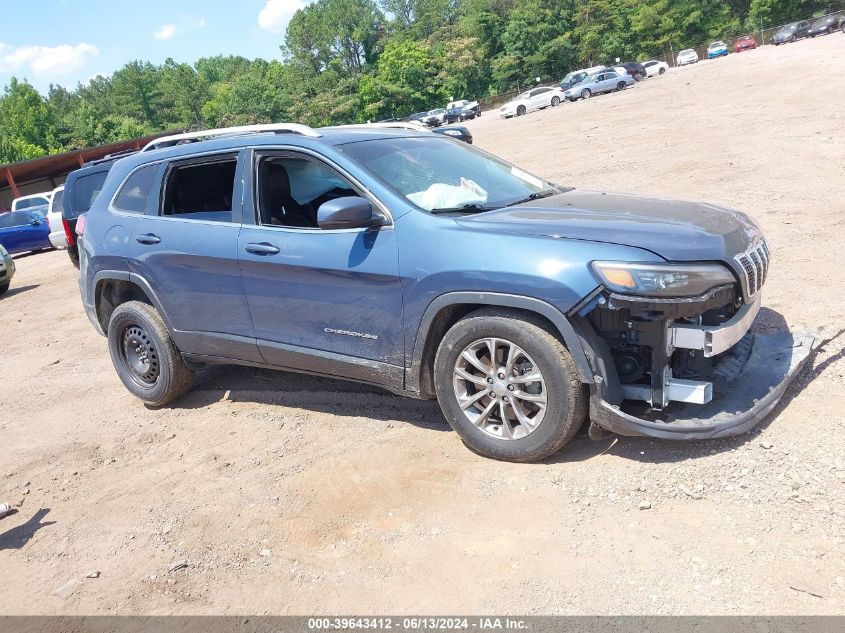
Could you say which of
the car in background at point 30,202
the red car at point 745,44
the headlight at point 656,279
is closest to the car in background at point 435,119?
the red car at point 745,44

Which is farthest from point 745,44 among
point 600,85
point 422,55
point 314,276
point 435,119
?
point 314,276

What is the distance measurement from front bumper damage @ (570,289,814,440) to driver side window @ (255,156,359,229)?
196 cm

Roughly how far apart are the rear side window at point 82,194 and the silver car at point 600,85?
40275 millimetres

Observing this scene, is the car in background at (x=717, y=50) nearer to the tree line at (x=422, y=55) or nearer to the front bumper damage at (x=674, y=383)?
the tree line at (x=422, y=55)

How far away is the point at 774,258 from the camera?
6.59 m

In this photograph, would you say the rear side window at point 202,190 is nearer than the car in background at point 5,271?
Yes

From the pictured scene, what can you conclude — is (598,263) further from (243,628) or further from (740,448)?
(243,628)

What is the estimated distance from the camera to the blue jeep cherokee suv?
3600 mm

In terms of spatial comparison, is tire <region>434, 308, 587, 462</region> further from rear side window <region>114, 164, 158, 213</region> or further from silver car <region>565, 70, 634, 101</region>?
silver car <region>565, 70, 634, 101</region>

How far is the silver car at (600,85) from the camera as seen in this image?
153 ft

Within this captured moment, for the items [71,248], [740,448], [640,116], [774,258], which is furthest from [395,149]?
[640,116]

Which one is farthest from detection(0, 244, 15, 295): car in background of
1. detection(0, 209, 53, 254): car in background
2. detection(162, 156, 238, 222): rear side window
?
detection(162, 156, 238, 222): rear side window

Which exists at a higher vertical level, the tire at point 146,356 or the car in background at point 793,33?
the car in background at point 793,33

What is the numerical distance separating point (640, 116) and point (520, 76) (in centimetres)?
6217
